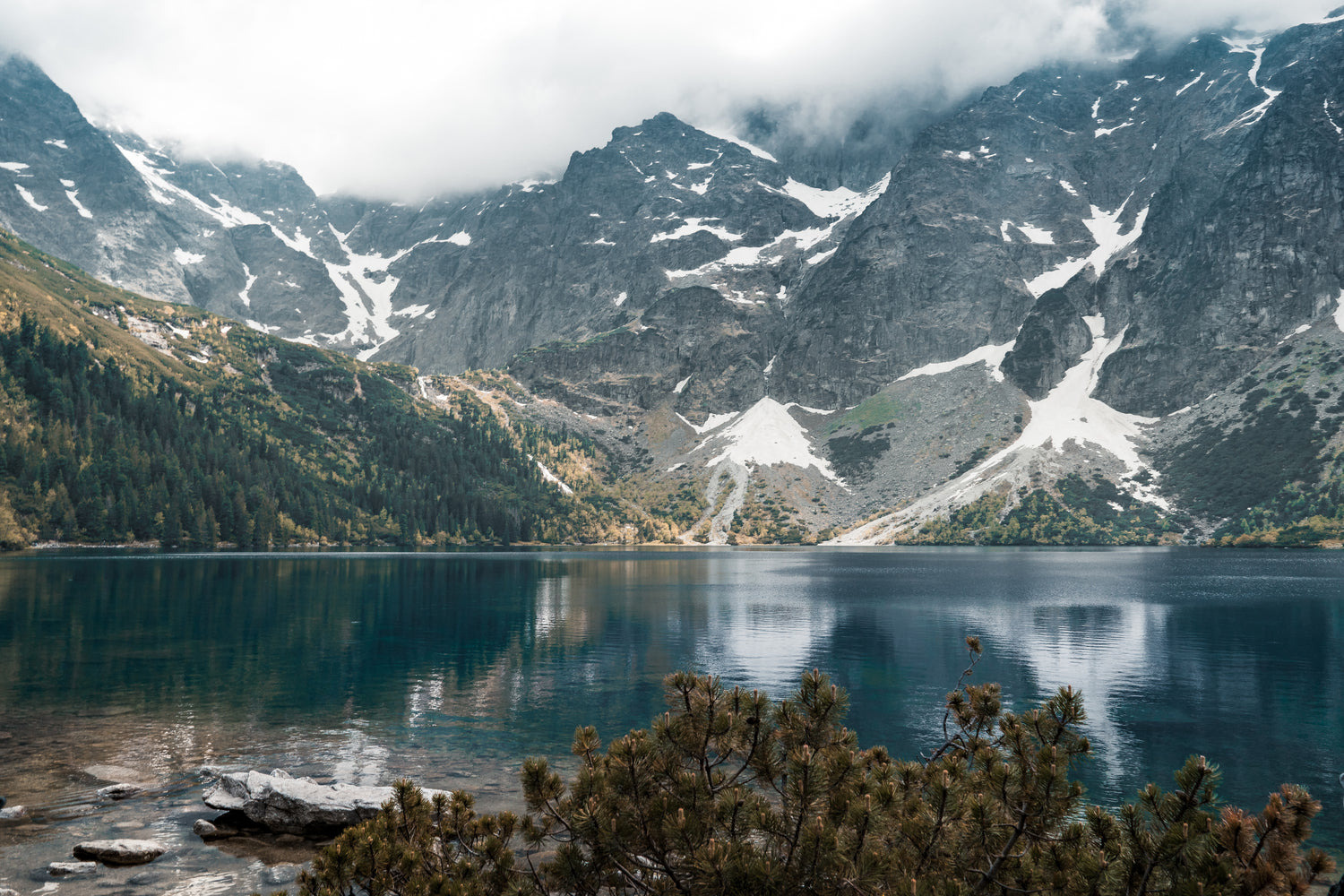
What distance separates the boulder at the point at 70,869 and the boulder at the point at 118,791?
674 cm

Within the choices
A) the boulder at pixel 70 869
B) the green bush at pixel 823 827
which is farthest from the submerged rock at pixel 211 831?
the green bush at pixel 823 827

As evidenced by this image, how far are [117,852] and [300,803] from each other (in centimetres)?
458

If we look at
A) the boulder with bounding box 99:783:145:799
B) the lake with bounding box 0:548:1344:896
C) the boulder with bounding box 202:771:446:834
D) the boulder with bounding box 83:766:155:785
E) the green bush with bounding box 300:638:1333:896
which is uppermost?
the green bush with bounding box 300:638:1333:896

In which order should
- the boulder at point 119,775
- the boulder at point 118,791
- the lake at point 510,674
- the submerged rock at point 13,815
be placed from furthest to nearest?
the lake at point 510,674
the boulder at point 119,775
the boulder at point 118,791
the submerged rock at point 13,815

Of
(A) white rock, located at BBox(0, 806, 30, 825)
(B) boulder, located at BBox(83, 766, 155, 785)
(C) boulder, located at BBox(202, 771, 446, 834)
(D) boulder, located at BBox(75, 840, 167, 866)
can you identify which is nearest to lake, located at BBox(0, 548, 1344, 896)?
(B) boulder, located at BBox(83, 766, 155, 785)

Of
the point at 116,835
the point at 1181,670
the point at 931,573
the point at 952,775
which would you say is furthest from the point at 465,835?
the point at 931,573

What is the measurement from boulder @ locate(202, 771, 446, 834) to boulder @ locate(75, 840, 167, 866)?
292 cm

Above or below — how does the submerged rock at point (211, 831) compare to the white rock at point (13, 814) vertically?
below

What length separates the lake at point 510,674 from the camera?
31.2m

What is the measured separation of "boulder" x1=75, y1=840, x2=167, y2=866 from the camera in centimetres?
2158

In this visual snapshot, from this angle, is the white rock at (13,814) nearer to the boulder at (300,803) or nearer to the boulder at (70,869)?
the boulder at (70,869)

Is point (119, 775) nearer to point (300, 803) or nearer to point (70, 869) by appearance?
point (70, 869)

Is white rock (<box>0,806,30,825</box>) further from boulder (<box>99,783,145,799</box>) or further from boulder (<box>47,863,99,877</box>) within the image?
boulder (<box>47,863,99,877</box>)

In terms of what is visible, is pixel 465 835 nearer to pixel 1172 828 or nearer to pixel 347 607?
pixel 1172 828
